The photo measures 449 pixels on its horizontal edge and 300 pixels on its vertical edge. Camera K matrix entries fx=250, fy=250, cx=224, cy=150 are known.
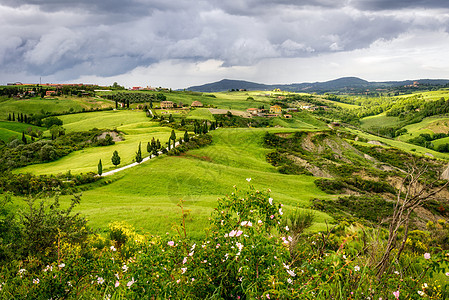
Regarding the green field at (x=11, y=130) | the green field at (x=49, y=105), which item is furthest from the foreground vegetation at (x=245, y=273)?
the green field at (x=49, y=105)

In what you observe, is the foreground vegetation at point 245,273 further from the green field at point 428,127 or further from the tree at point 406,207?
the green field at point 428,127

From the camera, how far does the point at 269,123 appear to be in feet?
341

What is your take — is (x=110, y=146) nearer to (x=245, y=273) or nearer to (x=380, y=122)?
(x=245, y=273)

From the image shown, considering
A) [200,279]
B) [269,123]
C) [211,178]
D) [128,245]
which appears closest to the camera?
[200,279]

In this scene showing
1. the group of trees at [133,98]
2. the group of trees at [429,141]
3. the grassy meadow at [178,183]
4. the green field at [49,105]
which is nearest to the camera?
the grassy meadow at [178,183]

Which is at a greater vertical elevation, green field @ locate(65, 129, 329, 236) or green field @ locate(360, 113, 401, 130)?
green field @ locate(360, 113, 401, 130)

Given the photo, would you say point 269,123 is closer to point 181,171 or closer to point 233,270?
point 181,171

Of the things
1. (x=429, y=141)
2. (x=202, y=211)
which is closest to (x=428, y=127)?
(x=429, y=141)

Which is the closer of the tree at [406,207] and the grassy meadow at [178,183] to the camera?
the tree at [406,207]

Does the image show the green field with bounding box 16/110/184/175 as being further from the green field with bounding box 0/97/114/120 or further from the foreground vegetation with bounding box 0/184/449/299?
the foreground vegetation with bounding box 0/184/449/299

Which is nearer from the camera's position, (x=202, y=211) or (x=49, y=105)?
(x=202, y=211)

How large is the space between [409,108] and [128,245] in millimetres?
223872

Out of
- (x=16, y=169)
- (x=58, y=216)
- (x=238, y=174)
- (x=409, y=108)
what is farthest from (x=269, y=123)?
(x=409, y=108)

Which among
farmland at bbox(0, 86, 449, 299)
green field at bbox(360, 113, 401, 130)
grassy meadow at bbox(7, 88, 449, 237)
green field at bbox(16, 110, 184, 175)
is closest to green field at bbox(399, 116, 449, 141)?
green field at bbox(360, 113, 401, 130)
